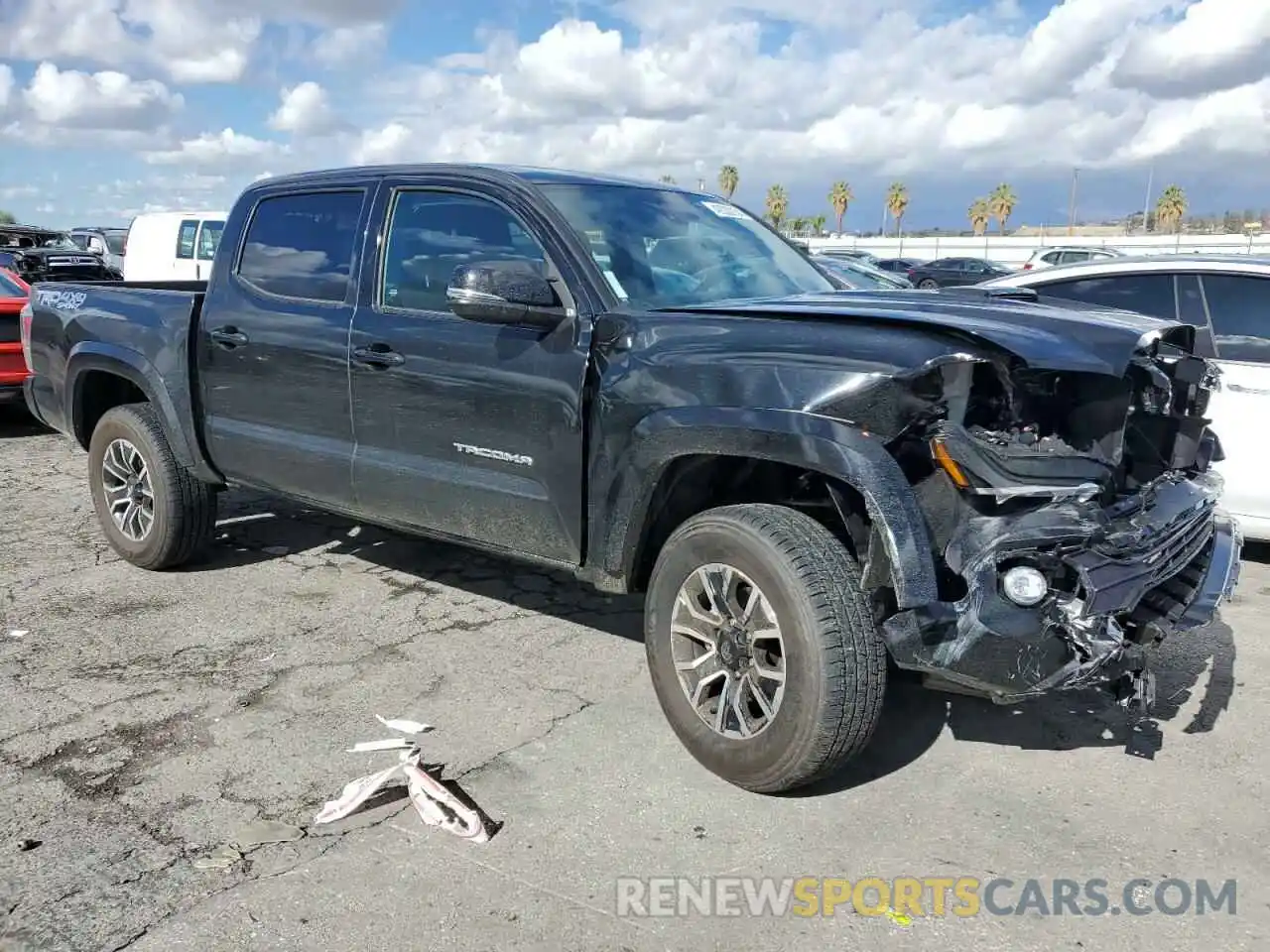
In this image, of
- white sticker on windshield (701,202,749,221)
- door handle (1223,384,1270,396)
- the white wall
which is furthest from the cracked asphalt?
the white wall

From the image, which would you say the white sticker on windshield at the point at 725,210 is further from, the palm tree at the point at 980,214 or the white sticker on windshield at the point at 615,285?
the palm tree at the point at 980,214

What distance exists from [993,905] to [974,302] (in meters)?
1.94

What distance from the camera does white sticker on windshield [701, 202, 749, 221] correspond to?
468 cm

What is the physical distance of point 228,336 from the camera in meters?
4.92

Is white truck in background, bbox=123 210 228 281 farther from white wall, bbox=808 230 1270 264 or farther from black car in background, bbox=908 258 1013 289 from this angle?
white wall, bbox=808 230 1270 264

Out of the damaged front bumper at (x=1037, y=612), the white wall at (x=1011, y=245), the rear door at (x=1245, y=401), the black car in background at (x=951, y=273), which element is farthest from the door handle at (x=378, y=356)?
the white wall at (x=1011, y=245)

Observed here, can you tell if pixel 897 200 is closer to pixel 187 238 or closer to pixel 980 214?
A: pixel 980 214

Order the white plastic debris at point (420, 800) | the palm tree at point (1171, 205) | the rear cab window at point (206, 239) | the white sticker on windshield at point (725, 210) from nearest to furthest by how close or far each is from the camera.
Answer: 1. the white plastic debris at point (420, 800)
2. the white sticker on windshield at point (725, 210)
3. the rear cab window at point (206, 239)
4. the palm tree at point (1171, 205)

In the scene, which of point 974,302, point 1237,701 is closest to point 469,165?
point 974,302

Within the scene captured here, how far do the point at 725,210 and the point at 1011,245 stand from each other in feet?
159

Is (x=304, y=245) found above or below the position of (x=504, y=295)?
above

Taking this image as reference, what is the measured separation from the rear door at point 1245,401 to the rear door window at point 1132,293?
295 mm

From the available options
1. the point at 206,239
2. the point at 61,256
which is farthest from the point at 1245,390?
the point at 61,256

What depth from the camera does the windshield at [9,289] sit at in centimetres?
964
